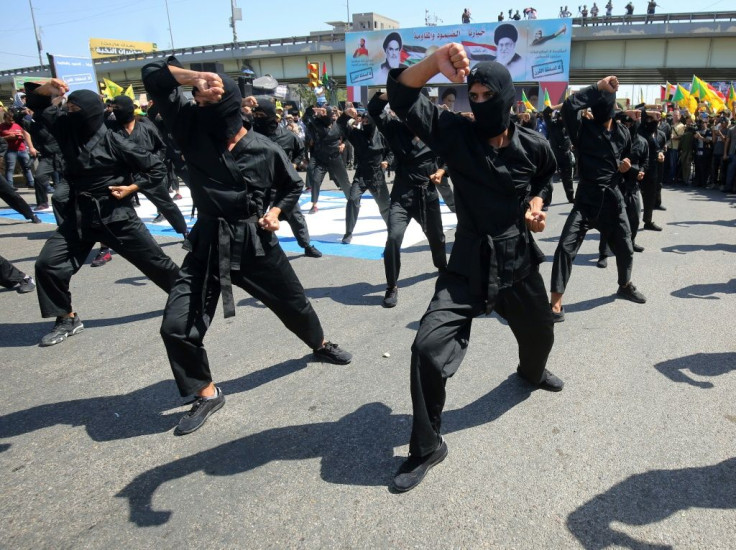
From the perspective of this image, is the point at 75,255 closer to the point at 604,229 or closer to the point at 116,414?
the point at 116,414

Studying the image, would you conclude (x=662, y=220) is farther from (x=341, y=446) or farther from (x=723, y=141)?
(x=341, y=446)

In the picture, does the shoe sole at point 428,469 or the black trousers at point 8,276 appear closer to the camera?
the shoe sole at point 428,469

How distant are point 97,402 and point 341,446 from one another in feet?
5.81

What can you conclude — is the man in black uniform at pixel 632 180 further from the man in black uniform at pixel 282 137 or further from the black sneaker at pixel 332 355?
the man in black uniform at pixel 282 137

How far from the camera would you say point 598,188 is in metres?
5.11

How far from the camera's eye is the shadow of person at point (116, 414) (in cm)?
322

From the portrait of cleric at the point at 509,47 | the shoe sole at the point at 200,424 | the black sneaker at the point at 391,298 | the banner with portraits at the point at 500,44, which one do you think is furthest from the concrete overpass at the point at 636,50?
the shoe sole at the point at 200,424

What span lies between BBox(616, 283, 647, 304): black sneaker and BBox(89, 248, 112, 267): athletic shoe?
6.45 m

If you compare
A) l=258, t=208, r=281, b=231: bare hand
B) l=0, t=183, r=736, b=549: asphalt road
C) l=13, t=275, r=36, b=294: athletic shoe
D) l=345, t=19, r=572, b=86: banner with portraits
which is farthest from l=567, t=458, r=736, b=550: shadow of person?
l=345, t=19, r=572, b=86: banner with portraits

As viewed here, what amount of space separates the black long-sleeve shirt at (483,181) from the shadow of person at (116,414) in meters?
1.85

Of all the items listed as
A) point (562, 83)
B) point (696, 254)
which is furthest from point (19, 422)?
point (562, 83)

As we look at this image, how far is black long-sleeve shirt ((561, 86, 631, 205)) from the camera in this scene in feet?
16.8

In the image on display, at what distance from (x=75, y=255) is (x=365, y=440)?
313 centimetres

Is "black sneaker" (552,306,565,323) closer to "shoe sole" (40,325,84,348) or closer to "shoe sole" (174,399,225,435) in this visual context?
"shoe sole" (174,399,225,435)
